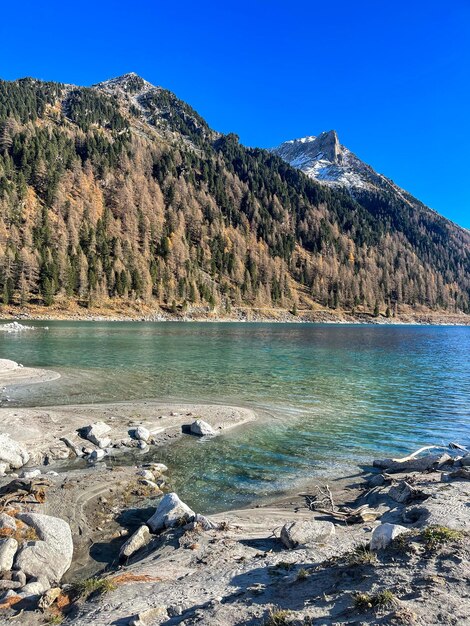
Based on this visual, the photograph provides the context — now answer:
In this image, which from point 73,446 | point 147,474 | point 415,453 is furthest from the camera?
point 415,453

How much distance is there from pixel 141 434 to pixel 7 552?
9.06 metres

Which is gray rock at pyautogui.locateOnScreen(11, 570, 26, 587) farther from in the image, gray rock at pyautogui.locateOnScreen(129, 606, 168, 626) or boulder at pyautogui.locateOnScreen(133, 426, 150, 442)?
boulder at pyautogui.locateOnScreen(133, 426, 150, 442)

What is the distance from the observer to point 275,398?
85.6ft

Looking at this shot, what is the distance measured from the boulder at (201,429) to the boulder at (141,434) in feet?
6.99

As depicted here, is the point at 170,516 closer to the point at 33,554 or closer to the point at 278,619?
the point at 33,554

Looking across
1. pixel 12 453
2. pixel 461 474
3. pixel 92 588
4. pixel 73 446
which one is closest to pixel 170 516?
pixel 92 588

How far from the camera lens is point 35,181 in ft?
564

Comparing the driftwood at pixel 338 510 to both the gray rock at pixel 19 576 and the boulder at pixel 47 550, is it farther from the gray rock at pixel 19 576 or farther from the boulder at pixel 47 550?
the gray rock at pixel 19 576

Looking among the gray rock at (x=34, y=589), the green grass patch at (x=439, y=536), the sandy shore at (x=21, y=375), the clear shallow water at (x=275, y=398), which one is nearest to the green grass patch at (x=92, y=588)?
the gray rock at (x=34, y=589)

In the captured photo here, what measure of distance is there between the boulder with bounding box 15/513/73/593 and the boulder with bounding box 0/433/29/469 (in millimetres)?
4601

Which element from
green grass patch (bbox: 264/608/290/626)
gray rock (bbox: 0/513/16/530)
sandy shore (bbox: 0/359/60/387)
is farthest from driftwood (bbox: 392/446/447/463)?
sandy shore (bbox: 0/359/60/387)

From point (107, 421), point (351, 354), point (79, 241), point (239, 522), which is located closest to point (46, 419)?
point (107, 421)

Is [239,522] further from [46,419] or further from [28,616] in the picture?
[46,419]

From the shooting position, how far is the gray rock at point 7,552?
26.0 ft
